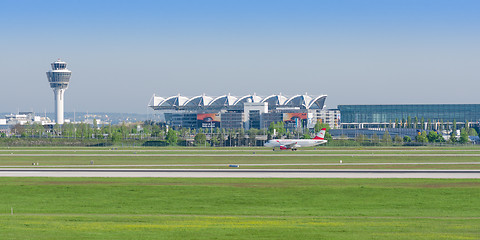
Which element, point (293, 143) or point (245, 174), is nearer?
point (245, 174)

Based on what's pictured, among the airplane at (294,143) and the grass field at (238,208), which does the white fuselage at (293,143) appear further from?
the grass field at (238,208)

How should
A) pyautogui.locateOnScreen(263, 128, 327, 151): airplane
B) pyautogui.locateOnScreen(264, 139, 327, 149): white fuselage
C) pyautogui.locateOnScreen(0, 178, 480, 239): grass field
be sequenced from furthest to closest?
pyautogui.locateOnScreen(264, 139, 327, 149): white fuselage
pyautogui.locateOnScreen(263, 128, 327, 151): airplane
pyautogui.locateOnScreen(0, 178, 480, 239): grass field

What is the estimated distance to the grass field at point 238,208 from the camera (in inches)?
1226

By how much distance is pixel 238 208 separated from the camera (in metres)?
40.6

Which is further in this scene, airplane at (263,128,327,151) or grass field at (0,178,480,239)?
airplane at (263,128,327,151)

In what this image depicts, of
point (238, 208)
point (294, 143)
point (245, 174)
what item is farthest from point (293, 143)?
point (238, 208)

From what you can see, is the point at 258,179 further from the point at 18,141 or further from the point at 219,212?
the point at 18,141

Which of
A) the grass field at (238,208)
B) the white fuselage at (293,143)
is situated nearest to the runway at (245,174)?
the grass field at (238,208)

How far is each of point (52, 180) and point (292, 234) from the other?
31601 mm

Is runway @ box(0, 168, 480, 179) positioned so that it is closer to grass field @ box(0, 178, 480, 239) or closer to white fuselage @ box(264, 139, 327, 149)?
grass field @ box(0, 178, 480, 239)

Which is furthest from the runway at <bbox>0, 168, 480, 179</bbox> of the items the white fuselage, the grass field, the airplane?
the white fuselage

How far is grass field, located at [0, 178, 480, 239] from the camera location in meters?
31.1

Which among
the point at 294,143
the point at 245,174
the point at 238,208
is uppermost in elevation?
the point at 294,143

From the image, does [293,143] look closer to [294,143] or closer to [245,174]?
[294,143]
